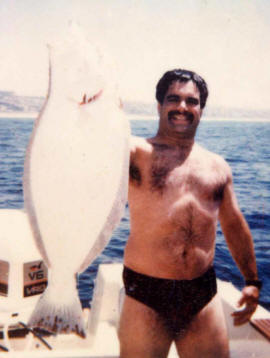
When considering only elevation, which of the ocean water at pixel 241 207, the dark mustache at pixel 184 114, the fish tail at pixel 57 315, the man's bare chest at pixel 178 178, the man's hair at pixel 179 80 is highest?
the man's hair at pixel 179 80

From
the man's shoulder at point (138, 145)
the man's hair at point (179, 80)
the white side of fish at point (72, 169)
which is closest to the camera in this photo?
the white side of fish at point (72, 169)

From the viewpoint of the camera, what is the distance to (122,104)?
1.37 meters

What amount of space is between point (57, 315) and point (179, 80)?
168 centimetres

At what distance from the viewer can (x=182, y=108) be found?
2348 mm

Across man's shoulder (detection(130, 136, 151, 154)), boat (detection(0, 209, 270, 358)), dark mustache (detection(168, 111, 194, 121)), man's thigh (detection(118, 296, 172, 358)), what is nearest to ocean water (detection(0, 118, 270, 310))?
boat (detection(0, 209, 270, 358))

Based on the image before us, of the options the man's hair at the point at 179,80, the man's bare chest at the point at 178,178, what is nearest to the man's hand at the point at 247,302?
the man's bare chest at the point at 178,178

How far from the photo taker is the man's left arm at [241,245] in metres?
2.63

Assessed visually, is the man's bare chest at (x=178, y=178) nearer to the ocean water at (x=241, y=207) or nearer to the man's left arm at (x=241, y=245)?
the man's left arm at (x=241, y=245)

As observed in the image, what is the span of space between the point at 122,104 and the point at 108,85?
87 millimetres

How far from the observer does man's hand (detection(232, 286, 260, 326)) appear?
8.60ft

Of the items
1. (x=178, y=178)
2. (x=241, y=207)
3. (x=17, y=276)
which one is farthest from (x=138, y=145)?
(x=241, y=207)

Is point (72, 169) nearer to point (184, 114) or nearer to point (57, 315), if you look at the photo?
point (57, 315)

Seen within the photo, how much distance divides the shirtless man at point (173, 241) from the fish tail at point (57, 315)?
1.02 meters

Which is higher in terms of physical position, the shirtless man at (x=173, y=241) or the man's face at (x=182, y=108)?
the man's face at (x=182, y=108)
